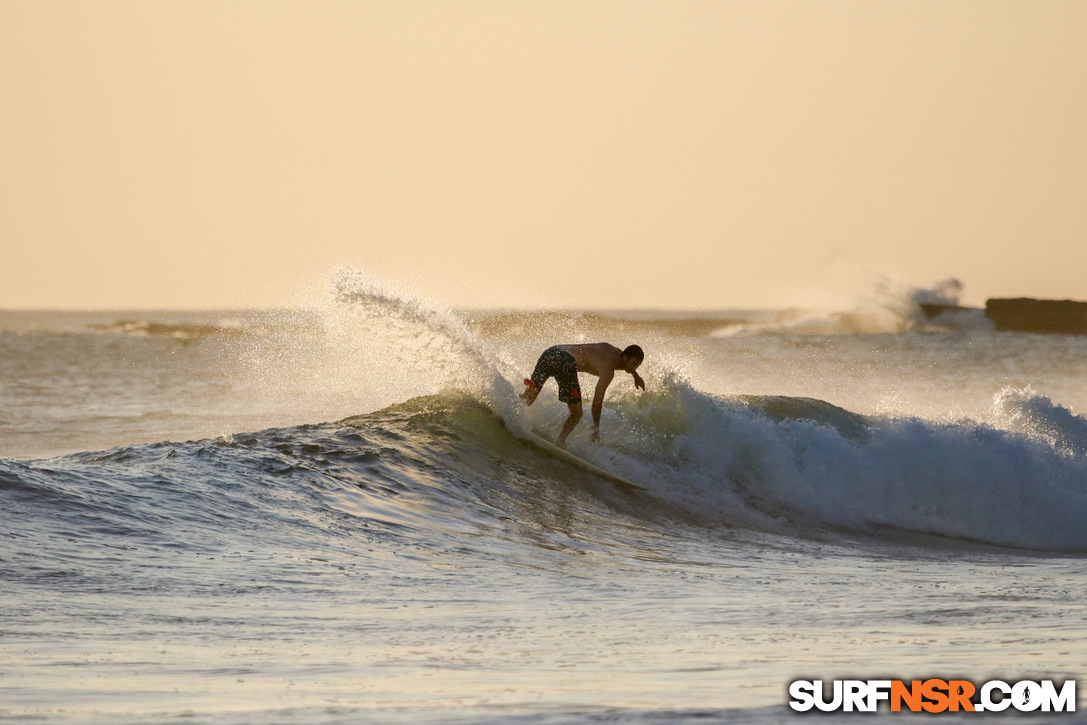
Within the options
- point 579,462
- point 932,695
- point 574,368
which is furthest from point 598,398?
point 932,695

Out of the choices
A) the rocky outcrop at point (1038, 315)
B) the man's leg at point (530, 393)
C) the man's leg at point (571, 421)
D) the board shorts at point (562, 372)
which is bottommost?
the man's leg at point (571, 421)

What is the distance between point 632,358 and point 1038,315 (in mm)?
87355

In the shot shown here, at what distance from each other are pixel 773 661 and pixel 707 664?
309 mm

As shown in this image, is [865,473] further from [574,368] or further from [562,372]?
[562,372]

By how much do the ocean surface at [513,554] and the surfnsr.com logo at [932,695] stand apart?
0.40ft

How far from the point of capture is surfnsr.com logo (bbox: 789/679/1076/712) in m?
3.99

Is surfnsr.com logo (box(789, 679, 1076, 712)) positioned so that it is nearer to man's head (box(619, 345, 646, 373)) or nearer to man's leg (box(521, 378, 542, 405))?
man's head (box(619, 345, 646, 373))

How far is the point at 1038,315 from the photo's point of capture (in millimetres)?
89625

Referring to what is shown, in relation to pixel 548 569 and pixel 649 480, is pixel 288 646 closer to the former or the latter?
pixel 548 569

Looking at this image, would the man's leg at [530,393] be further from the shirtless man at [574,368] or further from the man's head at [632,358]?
the man's head at [632,358]

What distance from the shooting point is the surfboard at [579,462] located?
39.4ft

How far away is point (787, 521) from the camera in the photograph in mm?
11656

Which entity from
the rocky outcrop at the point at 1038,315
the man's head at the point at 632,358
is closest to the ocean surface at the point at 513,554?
the man's head at the point at 632,358

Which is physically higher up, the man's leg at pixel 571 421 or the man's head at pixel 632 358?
the man's head at pixel 632 358
